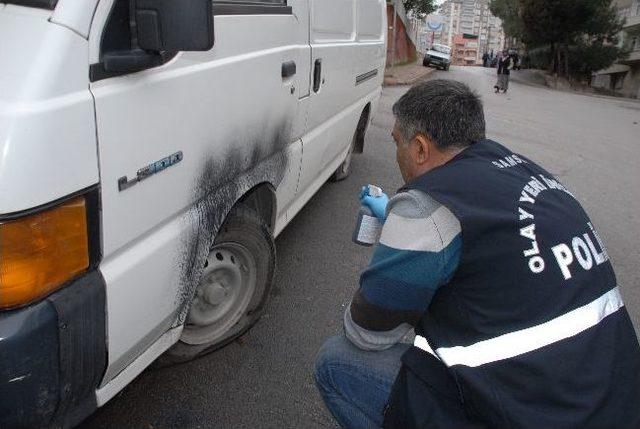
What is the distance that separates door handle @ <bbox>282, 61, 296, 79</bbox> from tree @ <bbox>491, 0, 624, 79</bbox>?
103ft

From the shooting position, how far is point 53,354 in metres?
1.49

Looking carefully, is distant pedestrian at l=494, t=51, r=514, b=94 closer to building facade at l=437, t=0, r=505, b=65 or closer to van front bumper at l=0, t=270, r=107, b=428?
van front bumper at l=0, t=270, r=107, b=428

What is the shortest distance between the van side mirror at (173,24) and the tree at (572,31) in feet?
107

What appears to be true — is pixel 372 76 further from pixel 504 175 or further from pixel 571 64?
pixel 571 64

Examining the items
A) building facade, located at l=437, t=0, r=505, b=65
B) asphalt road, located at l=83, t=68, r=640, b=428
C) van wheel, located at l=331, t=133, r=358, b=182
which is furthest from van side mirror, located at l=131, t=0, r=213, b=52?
building facade, located at l=437, t=0, r=505, b=65

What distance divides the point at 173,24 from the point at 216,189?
2.53 ft

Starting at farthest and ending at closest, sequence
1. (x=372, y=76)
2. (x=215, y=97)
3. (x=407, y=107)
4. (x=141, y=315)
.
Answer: (x=372, y=76) → (x=215, y=97) → (x=141, y=315) → (x=407, y=107)

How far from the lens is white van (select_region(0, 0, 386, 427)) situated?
4.58ft

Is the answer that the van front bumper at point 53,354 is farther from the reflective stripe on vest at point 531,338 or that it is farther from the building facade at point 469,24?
the building facade at point 469,24

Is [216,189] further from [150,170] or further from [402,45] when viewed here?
[402,45]

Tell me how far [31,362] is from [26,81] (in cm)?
70

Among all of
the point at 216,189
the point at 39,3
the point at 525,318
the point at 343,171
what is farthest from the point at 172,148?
the point at 343,171

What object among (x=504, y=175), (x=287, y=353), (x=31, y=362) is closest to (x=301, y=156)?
(x=287, y=353)

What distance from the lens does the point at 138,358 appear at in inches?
77.6
